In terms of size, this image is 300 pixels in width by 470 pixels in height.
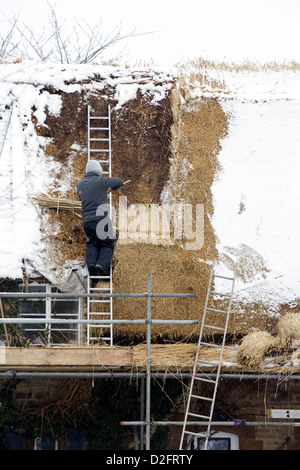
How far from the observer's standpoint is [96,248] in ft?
37.1

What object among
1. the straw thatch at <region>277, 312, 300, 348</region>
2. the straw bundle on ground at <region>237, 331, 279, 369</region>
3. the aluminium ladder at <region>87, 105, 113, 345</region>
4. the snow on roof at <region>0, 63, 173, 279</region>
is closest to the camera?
the straw bundle on ground at <region>237, 331, 279, 369</region>

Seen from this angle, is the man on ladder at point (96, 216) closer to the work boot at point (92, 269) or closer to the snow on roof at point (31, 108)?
the work boot at point (92, 269)

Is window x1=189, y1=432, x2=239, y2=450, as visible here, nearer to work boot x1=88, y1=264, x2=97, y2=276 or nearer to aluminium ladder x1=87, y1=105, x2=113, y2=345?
aluminium ladder x1=87, y1=105, x2=113, y2=345

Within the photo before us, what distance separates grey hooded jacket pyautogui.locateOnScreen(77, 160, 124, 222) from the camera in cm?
1116

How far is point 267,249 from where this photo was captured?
38.9 ft

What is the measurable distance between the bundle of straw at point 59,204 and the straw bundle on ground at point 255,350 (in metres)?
3.25

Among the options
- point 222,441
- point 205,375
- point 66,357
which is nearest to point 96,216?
point 66,357

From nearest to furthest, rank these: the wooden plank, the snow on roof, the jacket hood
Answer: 1. the wooden plank
2. the jacket hood
3. the snow on roof

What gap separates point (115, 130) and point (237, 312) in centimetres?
346

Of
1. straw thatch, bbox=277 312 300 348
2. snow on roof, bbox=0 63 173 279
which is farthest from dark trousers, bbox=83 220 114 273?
straw thatch, bbox=277 312 300 348

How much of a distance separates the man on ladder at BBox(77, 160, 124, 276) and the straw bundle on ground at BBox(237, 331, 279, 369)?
2348 millimetres

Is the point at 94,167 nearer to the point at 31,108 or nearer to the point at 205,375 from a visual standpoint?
the point at 31,108
